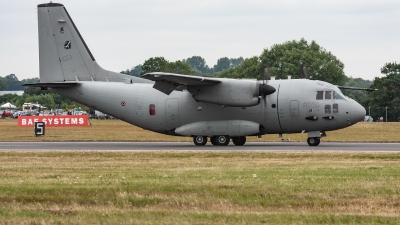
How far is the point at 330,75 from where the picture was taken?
3991 inches

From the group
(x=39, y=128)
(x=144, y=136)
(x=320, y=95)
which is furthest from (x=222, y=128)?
(x=39, y=128)

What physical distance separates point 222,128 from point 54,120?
38.9 metres

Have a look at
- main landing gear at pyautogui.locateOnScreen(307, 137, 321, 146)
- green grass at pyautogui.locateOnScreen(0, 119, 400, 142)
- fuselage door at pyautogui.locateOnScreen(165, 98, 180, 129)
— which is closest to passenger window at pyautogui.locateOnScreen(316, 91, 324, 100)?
main landing gear at pyautogui.locateOnScreen(307, 137, 321, 146)

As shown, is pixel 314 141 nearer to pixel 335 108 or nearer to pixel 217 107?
pixel 335 108

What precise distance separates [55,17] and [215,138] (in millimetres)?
11875

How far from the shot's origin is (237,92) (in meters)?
34.3

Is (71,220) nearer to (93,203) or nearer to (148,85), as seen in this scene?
(93,203)

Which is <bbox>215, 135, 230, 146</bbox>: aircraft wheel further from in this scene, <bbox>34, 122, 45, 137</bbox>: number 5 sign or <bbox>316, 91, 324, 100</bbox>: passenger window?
<bbox>34, 122, 45, 137</bbox>: number 5 sign

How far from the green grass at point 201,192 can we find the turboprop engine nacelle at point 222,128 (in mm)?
9584

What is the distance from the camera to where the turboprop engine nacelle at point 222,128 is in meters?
34.9

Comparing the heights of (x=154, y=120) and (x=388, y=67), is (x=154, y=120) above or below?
below

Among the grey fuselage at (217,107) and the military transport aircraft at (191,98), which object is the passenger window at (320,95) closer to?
the military transport aircraft at (191,98)

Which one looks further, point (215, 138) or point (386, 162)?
point (215, 138)

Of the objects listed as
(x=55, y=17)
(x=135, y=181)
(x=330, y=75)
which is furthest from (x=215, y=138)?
(x=330, y=75)
